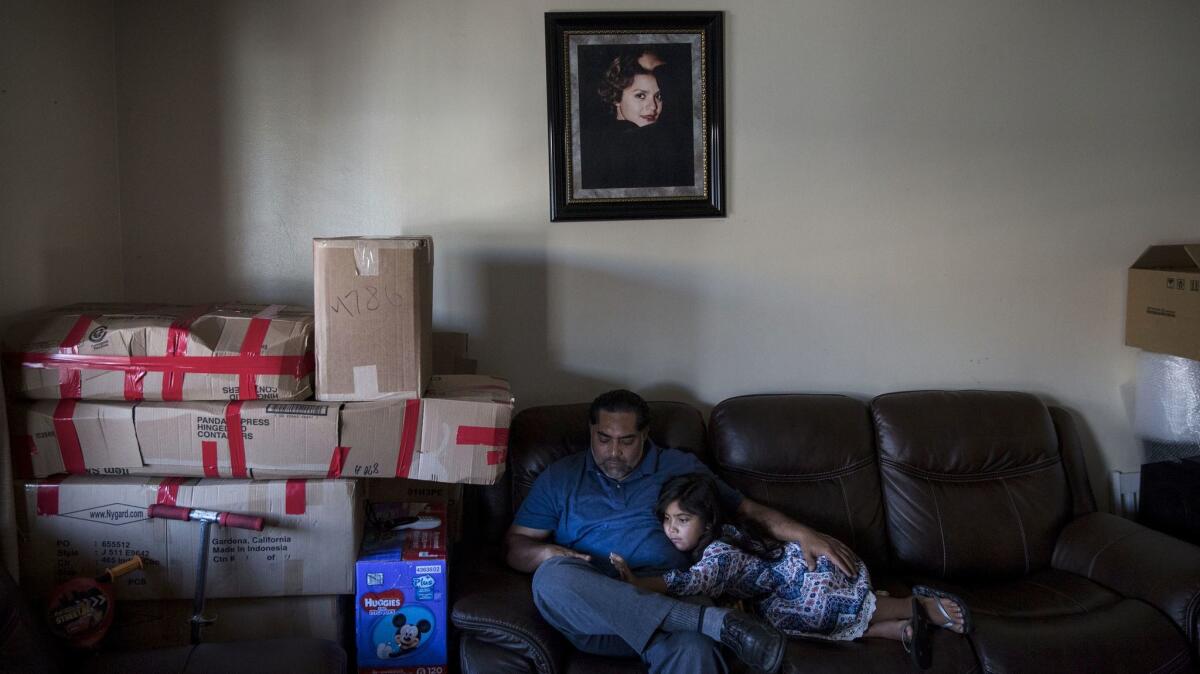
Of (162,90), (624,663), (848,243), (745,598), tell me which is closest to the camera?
(624,663)

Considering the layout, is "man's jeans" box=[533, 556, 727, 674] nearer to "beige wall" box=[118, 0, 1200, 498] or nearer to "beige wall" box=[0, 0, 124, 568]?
"beige wall" box=[118, 0, 1200, 498]

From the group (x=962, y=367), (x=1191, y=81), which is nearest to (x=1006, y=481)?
(x=962, y=367)

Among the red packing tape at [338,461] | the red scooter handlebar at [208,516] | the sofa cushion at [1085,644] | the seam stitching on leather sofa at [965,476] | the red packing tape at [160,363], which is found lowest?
the sofa cushion at [1085,644]

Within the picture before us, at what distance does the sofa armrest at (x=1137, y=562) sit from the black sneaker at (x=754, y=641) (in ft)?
3.87

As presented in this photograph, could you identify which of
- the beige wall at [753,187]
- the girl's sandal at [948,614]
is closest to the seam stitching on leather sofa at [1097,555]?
the girl's sandal at [948,614]

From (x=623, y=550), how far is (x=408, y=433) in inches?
28.4

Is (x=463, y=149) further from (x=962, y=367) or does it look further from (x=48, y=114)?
(x=962, y=367)

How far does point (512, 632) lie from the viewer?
85.5 inches

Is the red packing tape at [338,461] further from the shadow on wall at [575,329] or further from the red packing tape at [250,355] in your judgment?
the shadow on wall at [575,329]

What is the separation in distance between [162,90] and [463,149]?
99 centimetres

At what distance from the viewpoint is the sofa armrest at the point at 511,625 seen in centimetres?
216

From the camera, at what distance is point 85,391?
2221mm

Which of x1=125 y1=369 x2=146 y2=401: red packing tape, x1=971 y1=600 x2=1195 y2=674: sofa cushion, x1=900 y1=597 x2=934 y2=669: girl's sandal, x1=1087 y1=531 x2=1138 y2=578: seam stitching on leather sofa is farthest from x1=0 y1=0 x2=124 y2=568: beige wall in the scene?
x1=1087 y1=531 x2=1138 y2=578: seam stitching on leather sofa

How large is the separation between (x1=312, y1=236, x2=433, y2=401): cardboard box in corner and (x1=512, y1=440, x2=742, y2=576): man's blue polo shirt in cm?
57
